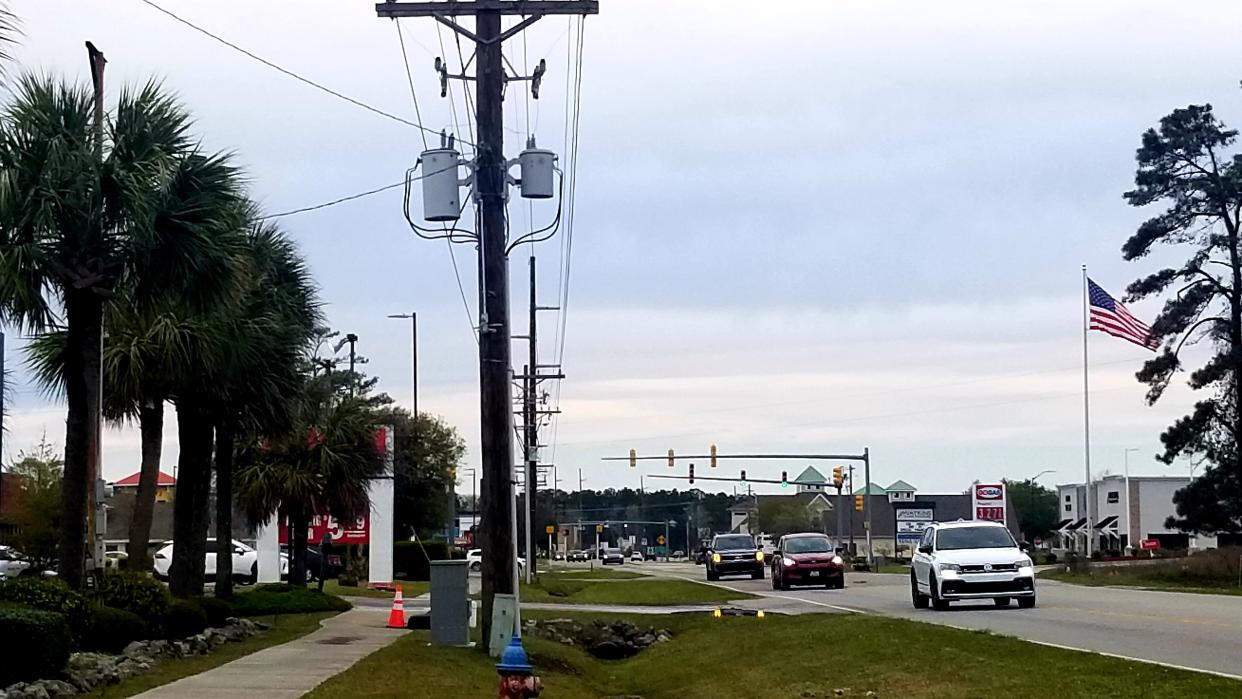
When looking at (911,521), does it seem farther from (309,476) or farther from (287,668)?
(287,668)

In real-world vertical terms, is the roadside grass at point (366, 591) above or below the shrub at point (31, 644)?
below

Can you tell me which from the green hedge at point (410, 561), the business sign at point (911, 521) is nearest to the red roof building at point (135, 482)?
the green hedge at point (410, 561)

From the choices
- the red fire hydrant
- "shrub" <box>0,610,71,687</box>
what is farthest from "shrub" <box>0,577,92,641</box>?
the red fire hydrant

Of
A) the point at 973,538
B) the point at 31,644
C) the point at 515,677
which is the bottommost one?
the point at 31,644

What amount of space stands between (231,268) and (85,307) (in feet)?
6.76

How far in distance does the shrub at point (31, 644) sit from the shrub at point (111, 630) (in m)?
2.76

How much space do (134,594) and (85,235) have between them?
206 inches

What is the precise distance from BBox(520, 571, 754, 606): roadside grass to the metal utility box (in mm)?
16391

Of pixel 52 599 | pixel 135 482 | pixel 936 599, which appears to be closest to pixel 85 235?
pixel 52 599

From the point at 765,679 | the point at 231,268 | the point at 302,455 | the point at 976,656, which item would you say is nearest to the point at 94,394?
the point at 231,268

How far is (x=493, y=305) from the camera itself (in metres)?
21.4

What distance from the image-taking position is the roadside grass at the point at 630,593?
131 feet

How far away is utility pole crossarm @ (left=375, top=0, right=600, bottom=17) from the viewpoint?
21750 mm

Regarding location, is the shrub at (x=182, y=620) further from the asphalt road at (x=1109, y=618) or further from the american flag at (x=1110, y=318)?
the american flag at (x=1110, y=318)
